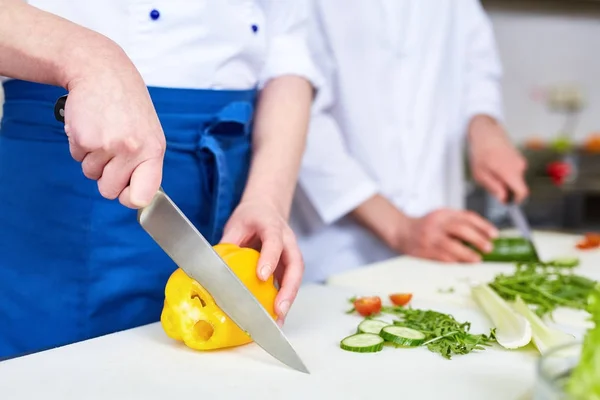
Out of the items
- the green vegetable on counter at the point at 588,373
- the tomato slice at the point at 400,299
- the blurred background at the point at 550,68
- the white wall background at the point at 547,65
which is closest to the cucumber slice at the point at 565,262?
the tomato slice at the point at 400,299

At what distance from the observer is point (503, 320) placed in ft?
2.82

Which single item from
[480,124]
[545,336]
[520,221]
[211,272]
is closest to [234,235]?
[211,272]

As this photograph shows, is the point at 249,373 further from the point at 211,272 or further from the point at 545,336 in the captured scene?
the point at 545,336

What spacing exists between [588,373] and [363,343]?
12.8 inches

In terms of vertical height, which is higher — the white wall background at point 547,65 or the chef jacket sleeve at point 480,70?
the chef jacket sleeve at point 480,70

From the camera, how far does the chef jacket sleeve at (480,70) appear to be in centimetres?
179

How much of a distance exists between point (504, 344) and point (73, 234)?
55 centimetres

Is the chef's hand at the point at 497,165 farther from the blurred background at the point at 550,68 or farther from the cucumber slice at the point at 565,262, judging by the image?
the blurred background at the point at 550,68

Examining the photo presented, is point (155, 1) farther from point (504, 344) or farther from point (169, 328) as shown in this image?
point (504, 344)

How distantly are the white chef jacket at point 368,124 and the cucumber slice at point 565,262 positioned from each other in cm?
42

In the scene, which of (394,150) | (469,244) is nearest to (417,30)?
(394,150)

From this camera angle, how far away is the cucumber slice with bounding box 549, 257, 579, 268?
1.20 metres

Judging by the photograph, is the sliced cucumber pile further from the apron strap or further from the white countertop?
the apron strap

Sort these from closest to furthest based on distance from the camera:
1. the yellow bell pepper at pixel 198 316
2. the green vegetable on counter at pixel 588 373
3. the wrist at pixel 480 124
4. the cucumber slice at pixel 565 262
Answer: the green vegetable on counter at pixel 588 373
the yellow bell pepper at pixel 198 316
the cucumber slice at pixel 565 262
the wrist at pixel 480 124
